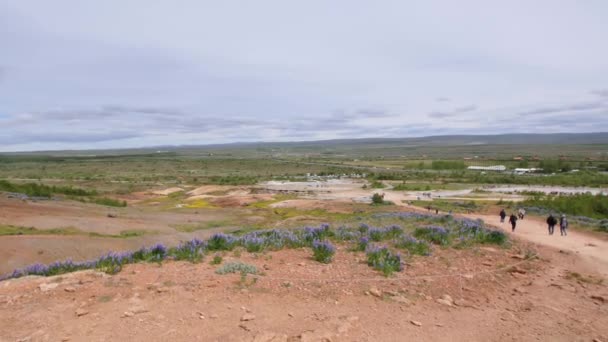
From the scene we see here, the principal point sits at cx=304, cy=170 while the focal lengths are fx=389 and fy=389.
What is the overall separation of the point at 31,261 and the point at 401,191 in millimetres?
50380

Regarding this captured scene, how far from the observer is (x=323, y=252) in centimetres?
990

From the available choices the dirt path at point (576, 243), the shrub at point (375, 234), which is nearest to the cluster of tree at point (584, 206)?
the dirt path at point (576, 243)

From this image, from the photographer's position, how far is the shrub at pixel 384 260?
8.89 m

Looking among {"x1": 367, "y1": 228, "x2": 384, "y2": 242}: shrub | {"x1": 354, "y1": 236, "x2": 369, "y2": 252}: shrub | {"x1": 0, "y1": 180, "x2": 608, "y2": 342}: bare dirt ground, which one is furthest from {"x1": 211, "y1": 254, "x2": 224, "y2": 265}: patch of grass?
{"x1": 367, "y1": 228, "x2": 384, "y2": 242}: shrub

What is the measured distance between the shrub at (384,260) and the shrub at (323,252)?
3.10ft

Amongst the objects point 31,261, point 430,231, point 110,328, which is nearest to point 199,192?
point 31,261

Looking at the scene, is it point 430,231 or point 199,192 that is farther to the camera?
point 199,192

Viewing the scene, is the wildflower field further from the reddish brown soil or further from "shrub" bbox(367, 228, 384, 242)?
the reddish brown soil

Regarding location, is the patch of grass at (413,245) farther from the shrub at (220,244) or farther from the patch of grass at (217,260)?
the patch of grass at (217,260)

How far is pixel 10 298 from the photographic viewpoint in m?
6.88

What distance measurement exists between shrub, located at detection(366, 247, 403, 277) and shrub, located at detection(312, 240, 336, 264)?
0.95m

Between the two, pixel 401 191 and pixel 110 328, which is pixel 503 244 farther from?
pixel 401 191

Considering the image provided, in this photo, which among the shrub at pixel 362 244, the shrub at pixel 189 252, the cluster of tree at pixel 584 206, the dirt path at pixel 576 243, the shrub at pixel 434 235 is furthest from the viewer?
the cluster of tree at pixel 584 206

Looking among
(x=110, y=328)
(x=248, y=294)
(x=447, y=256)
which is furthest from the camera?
(x=447, y=256)
